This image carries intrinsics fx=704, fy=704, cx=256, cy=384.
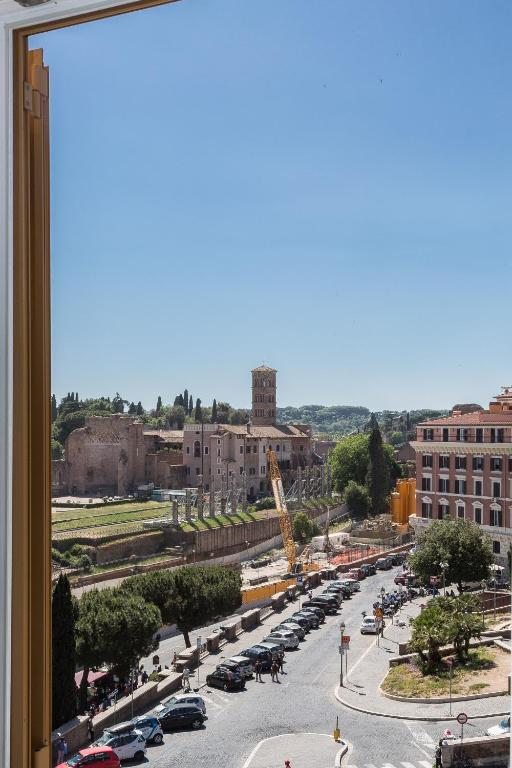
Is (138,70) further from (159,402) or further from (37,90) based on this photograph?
(159,402)

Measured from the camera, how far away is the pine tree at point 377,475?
2894mm

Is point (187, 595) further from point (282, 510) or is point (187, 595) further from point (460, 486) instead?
point (282, 510)

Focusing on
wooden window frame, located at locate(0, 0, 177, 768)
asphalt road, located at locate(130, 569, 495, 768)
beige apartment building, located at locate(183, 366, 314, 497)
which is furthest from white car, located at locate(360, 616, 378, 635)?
wooden window frame, located at locate(0, 0, 177, 768)

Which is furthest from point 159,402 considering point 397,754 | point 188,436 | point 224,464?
point 224,464

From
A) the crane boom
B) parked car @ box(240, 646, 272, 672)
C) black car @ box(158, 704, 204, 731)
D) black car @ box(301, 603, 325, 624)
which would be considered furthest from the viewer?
the crane boom

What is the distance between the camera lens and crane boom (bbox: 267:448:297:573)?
8.04 meters

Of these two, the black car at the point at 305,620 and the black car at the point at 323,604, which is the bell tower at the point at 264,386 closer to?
the black car at the point at 305,620

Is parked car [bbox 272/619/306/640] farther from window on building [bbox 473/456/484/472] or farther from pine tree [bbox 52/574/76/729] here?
window on building [bbox 473/456/484/472]

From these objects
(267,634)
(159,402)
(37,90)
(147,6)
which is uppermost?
(147,6)

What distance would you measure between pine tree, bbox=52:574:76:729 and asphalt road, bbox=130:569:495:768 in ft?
0.83

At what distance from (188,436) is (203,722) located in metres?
3.12

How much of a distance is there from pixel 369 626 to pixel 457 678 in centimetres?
84

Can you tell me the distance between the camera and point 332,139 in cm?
160

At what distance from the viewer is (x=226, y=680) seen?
221 cm
